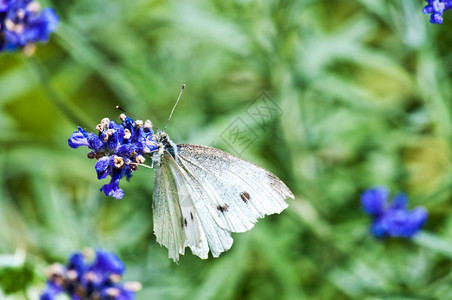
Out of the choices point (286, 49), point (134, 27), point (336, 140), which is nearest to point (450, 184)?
point (336, 140)

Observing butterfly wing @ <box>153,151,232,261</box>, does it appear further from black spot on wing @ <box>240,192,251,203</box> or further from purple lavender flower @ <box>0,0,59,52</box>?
purple lavender flower @ <box>0,0,59,52</box>

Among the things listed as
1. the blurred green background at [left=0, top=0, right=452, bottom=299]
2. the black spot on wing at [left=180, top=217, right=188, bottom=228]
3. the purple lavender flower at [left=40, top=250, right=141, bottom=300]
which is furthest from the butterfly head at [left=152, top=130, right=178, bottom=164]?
the blurred green background at [left=0, top=0, right=452, bottom=299]

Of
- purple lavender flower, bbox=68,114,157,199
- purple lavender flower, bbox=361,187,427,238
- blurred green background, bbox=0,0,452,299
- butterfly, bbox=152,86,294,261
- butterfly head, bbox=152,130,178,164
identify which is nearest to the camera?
purple lavender flower, bbox=68,114,157,199

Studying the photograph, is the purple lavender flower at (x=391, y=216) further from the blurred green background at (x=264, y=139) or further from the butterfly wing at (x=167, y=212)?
the butterfly wing at (x=167, y=212)

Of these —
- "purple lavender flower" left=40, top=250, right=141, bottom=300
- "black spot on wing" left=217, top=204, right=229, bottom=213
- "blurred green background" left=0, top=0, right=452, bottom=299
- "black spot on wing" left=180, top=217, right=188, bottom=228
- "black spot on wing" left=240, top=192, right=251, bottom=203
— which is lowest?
"black spot on wing" left=240, top=192, right=251, bottom=203

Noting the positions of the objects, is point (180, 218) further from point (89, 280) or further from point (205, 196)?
point (89, 280)

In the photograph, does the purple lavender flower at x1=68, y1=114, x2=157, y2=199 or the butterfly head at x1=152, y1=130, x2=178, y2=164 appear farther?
the butterfly head at x1=152, y1=130, x2=178, y2=164

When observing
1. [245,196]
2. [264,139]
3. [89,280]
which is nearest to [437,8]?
[245,196]

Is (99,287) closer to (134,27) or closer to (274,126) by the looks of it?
(274,126)

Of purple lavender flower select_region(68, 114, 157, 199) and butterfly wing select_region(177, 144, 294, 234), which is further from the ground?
purple lavender flower select_region(68, 114, 157, 199)

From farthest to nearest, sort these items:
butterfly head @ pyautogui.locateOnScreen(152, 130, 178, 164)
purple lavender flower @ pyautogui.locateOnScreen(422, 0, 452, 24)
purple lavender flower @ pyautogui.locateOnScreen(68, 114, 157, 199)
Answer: butterfly head @ pyautogui.locateOnScreen(152, 130, 178, 164), purple lavender flower @ pyautogui.locateOnScreen(68, 114, 157, 199), purple lavender flower @ pyautogui.locateOnScreen(422, 0, 452, 24)
